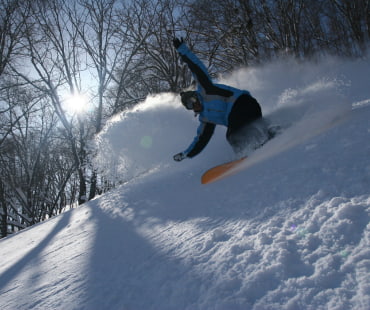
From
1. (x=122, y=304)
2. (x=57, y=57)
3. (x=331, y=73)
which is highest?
(x=57, y=57)

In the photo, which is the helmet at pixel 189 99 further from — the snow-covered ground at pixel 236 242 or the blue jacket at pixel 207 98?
the snow-covered ground at pixel 236 242

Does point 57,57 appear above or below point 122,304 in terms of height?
above

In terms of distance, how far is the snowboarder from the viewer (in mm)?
3643

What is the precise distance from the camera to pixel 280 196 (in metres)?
1.82

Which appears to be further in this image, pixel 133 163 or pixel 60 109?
pixel 60 109

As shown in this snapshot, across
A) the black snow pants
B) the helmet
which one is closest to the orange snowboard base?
the black snow pants

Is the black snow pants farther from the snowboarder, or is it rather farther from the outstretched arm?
the outstretched arm

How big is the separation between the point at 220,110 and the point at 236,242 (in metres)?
2.63

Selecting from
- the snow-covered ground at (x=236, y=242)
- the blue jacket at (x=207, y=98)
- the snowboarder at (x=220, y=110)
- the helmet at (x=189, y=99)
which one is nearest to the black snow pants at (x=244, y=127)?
the snowboarder at (x=220, y=110)

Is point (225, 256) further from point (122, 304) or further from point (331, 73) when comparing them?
point (331, 73)

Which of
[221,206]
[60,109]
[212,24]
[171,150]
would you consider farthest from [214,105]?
[60,109]

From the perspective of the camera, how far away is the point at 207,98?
3.66m

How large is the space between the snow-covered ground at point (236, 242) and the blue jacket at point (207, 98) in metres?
0.64

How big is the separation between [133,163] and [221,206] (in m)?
4.38
